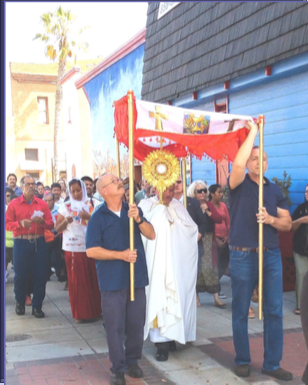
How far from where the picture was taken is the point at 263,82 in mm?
9250

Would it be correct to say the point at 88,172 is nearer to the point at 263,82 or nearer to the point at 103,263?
the point at 263,82

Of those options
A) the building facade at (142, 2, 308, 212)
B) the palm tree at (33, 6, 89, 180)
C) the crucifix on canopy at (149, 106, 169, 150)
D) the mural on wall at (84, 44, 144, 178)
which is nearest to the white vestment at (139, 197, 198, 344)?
the crucifix on canopy at (149, 106, 169, 150)

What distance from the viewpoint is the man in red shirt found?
7410 millimetres

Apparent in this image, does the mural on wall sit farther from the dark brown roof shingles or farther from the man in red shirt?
the man in red shirt

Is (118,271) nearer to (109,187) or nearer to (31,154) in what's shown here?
(109,187)

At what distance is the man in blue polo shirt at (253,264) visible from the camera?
15.7 ft

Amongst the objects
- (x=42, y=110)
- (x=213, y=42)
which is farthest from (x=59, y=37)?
(x=213, y=42)

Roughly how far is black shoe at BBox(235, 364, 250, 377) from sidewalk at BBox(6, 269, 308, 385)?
0.05 meters

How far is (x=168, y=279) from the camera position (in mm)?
5363

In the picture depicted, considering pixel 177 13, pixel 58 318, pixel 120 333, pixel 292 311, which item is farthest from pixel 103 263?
pixel 177 13

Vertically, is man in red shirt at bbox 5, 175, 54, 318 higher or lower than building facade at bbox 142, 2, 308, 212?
lower

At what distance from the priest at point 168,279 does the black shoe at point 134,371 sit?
1.51ft

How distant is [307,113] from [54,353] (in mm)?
5199

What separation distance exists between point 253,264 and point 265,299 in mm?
358
